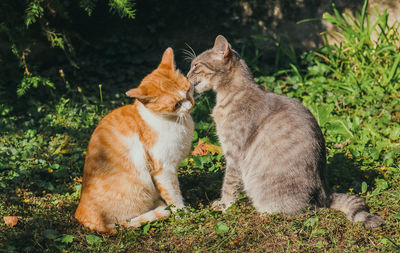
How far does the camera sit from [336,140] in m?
4.54

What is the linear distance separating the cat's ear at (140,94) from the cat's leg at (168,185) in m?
0.61

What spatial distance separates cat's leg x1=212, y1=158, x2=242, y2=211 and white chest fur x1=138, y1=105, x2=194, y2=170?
483mm

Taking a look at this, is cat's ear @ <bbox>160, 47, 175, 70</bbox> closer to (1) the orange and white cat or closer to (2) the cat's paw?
(1) the orange and white cat

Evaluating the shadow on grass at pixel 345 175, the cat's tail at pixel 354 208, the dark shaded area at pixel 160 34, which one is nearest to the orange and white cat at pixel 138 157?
the cat's tail at pixel 354 208

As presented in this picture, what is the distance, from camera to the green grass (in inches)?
123

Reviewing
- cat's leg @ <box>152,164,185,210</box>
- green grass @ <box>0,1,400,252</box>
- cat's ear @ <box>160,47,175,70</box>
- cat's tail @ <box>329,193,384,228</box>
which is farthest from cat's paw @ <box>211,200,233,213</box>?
cat's ear @ <box>160,47,175,70</box>

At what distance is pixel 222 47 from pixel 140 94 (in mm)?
941

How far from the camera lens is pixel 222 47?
11.7ft

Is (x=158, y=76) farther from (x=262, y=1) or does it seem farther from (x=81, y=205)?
(x=262, y=1)

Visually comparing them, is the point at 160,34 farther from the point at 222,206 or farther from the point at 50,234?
the point at 50,234

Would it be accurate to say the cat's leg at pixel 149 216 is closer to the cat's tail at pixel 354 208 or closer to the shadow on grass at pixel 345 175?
the cat's tail at pixel 354 208

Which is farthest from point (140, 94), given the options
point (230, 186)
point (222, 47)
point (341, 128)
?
point (341, 128)

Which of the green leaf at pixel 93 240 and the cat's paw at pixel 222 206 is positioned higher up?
the green leaf at pixel 93 240

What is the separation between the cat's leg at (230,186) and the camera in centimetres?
355
